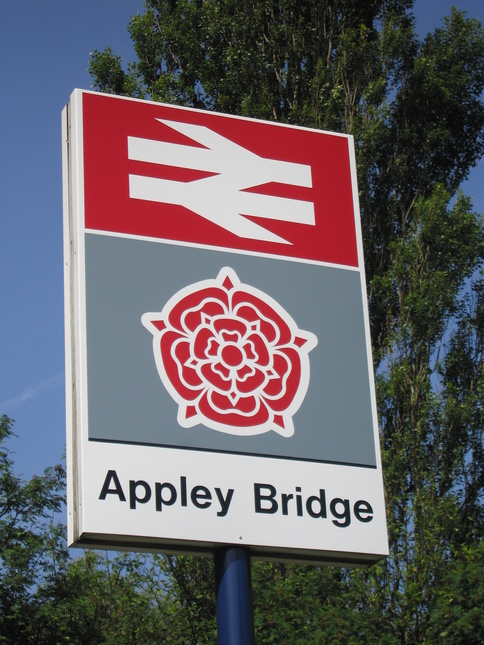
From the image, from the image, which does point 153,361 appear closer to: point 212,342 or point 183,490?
point 212,342

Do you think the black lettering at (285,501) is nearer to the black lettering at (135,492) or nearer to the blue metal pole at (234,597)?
the blue metal pole at (234,597)

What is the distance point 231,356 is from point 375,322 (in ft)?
37.3

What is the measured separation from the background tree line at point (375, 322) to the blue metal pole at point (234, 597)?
7.07 meters

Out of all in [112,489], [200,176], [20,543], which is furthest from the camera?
[20,543]

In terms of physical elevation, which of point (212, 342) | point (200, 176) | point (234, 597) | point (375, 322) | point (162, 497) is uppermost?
point (375, 322)

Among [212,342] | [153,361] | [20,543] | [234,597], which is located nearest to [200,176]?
[212,342]

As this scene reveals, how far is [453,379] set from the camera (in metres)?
14.5

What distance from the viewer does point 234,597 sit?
355 centimetres

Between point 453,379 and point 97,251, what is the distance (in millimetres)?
11224

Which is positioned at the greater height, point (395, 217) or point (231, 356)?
point (395, 217)

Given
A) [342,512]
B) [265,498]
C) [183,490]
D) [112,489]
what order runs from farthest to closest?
1. [342,512]
2. [265,498]
3. [183,490]
4. [112,489]

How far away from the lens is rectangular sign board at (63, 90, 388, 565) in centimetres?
358

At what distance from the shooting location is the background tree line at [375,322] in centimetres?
1184

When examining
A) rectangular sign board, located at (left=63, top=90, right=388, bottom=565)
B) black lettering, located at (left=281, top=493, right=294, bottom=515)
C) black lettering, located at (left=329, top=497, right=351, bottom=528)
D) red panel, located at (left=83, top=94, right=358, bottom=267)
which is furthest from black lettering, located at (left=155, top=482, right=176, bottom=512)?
red panel, located at (left=83, top=94, right=358, bottom=267)
